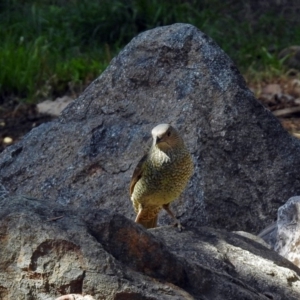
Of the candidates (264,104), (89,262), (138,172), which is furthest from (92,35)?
(89,262)

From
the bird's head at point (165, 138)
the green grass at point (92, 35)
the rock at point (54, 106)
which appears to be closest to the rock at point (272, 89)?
the green grass at point (92, 35)

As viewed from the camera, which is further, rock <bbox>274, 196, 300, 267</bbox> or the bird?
the bird

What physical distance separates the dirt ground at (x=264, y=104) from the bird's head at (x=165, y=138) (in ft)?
9.11

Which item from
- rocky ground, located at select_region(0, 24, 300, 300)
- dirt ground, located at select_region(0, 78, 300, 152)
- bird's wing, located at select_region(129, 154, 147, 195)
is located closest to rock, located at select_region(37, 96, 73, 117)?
dirt ground, located at select_region(0, 78, 300, 152)

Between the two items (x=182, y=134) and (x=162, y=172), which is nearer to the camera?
(x=162, y=172)

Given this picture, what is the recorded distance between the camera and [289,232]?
479 centimetres

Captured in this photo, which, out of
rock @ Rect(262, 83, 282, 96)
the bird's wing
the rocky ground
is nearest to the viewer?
the bird's wing

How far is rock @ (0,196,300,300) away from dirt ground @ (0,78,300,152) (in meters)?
4.35

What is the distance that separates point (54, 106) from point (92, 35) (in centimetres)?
232

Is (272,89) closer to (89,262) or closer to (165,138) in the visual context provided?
(165,138)

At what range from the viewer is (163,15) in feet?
34.8

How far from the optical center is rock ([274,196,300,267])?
4.73m

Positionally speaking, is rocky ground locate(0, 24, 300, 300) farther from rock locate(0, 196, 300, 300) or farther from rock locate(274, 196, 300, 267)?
rock locate(0, 196, 300, 300)

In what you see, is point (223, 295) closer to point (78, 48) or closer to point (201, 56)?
point (201, 56)
